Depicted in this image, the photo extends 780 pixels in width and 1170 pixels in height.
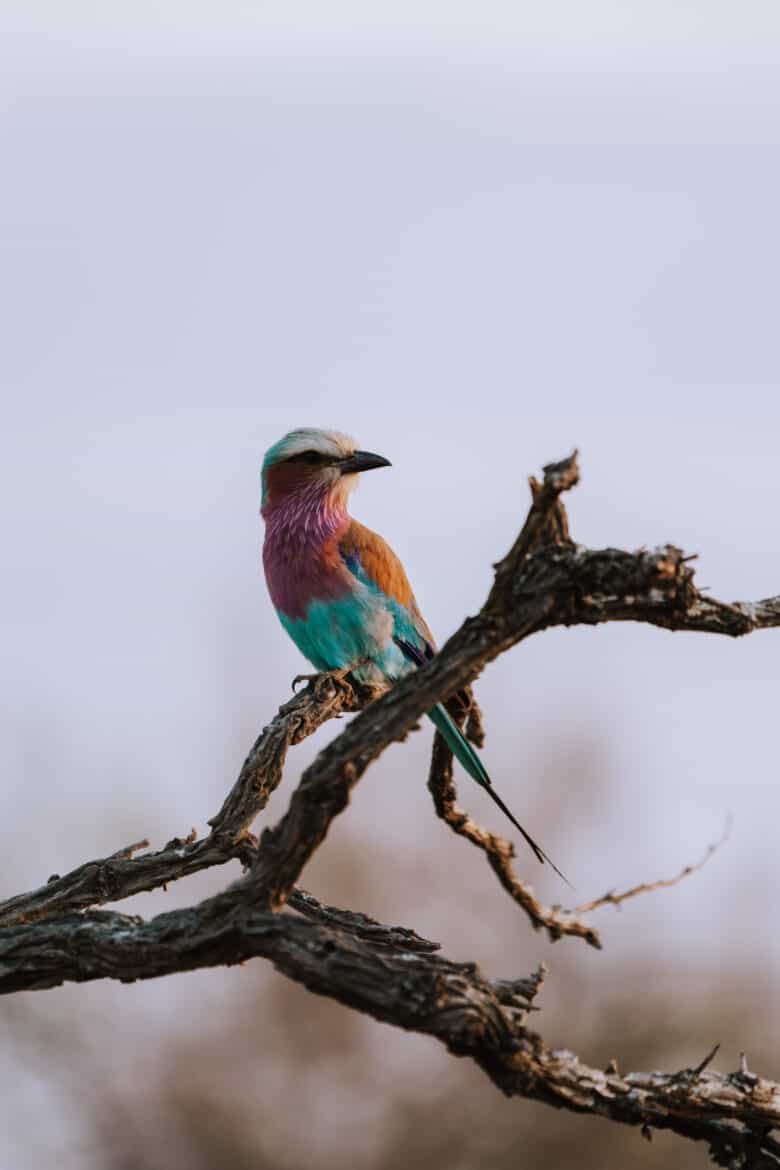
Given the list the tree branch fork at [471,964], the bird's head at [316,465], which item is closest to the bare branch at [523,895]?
the tree branch fork at [471,964]

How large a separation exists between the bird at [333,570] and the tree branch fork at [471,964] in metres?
2.30

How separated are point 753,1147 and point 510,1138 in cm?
490

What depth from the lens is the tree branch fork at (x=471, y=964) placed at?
2980 mm

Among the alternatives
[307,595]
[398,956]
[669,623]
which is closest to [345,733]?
[398,956]

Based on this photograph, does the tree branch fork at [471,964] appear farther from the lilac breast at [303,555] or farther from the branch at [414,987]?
Result: the lilac breast at [303,555]

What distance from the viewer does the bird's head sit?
6195mm

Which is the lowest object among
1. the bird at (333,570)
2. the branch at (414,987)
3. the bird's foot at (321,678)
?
the branch at (414,987)

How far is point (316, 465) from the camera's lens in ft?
20.4

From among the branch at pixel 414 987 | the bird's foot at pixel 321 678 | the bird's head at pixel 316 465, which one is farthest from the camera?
the bird's head at pixel 316 465

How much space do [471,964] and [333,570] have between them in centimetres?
300

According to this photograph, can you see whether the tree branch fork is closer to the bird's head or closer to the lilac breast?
the lilac breast

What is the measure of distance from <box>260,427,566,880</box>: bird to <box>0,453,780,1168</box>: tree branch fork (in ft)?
7.54

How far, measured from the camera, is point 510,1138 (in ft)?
26.7

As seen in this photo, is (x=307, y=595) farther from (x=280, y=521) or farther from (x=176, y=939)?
(x=176, y=939)
